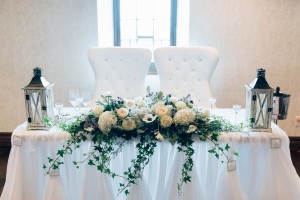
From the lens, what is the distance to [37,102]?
1.77 meters

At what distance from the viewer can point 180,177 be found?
5.64ft

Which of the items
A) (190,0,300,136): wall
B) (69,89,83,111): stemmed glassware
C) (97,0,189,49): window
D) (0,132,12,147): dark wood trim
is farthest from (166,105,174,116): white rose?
(0,132,12,147): dark wood trim

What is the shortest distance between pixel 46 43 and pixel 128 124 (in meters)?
2.01

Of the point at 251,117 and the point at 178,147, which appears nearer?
the point at 178,147

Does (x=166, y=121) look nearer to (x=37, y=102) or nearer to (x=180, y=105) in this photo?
(x=180, y=105)

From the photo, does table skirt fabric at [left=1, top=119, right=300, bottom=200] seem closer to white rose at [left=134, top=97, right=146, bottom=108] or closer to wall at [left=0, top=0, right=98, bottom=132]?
white rose at [left=134, top=97, right=146, bottom=108]

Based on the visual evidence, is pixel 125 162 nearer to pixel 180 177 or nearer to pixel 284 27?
pixel 180 177

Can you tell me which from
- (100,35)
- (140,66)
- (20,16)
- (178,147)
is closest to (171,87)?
(140,66)

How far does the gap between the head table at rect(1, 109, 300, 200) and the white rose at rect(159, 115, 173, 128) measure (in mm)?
172

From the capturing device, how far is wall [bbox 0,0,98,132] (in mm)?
3100

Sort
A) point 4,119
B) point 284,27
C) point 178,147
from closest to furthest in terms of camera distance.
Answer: point 178,147 < point 284,27 < point 4,119

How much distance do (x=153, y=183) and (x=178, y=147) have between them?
350mm

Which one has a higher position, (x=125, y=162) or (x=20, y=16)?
(x=20, y=16)

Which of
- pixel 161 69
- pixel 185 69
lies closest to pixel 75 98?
pixel 161 69
